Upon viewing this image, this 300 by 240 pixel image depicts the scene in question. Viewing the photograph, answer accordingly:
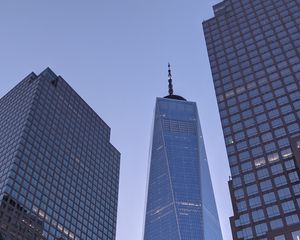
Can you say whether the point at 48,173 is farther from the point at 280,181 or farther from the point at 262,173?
the point at 280,181

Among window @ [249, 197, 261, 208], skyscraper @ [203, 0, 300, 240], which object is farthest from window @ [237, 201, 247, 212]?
window @ [249, 197, 261, 208]

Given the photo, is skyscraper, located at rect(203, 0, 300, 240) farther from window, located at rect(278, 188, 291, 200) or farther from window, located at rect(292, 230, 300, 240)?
window, located at rect(292, 230, 300, 240)

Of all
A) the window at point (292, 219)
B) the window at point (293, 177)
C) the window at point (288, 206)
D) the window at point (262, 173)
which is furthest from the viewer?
the window at point (262, 173)

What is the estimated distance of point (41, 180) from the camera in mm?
158000

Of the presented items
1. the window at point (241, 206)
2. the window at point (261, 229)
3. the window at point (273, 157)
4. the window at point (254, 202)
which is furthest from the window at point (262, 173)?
the window at point (261, 229)

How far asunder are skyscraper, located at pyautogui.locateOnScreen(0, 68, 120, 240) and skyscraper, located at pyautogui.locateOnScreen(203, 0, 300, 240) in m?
68.2

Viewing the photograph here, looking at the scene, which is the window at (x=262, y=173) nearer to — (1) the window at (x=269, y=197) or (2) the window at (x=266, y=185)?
(2) the window at (x=266, y=185)

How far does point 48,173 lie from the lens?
6467 inches

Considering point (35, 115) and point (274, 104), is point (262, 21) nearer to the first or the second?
point (274, 104)

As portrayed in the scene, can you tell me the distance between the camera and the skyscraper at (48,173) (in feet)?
472

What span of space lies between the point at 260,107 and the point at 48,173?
271 feet

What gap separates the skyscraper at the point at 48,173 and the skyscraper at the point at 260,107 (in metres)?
68.2

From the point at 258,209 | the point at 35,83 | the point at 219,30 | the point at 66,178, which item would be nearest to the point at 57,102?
the point at 35,83

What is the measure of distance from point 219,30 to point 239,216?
81.9 metres
